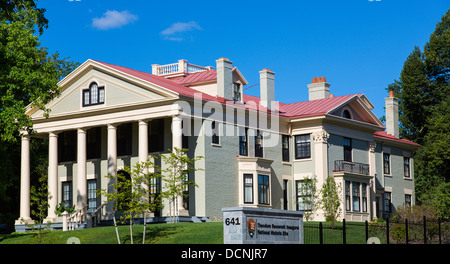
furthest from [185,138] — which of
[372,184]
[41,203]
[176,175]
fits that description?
[372,184]

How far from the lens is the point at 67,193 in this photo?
170ft

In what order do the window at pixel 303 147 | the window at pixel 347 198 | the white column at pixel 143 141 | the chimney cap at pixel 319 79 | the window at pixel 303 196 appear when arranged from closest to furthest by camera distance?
the white column at pixel 143 141
the window at pixel 303 196
the window at pixel 347 198
the window at pixel 303 147
the chimney cap at pixel 319 79

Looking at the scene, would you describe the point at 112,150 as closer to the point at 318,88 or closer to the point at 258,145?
the point at 258,145

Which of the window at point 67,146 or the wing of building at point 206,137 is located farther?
the window at point 67,146

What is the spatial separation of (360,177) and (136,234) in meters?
20.6

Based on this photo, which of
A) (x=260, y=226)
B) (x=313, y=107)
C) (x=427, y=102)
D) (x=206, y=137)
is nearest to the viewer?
(x=260, y=226)

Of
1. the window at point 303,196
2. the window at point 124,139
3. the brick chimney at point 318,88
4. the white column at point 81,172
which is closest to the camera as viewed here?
the white column at point 81,172

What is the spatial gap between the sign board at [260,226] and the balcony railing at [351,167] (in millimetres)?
22907

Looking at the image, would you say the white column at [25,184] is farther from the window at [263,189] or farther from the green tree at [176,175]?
the window at [263,189]

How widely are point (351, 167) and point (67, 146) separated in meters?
19.5

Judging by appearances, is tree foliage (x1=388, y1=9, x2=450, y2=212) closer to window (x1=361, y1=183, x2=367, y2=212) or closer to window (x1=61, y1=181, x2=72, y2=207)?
window (x1=361, y1=183, x2=367, y2=212)

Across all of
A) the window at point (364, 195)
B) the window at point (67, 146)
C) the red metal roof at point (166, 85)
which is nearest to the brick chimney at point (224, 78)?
the red metal roof at point (166, 85)

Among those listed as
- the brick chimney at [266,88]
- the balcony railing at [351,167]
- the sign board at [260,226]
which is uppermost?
the brick chimney at [266,88]

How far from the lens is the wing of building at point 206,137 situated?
46.3m
